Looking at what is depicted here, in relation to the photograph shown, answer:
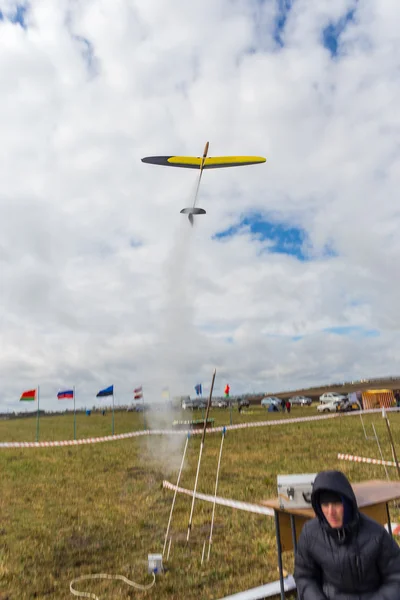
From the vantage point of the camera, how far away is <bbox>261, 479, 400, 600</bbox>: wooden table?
501 cm

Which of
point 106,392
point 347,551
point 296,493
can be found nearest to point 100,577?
point 296,493

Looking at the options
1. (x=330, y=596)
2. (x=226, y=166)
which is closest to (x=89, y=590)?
(x=330, y=596)

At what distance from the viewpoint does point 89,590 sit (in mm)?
6496

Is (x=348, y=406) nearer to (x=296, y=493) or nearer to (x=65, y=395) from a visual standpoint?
(x=65, y=395)

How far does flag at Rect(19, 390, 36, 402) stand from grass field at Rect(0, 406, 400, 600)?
7.06 metres

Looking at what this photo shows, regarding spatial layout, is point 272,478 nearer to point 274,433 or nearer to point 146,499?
point 146,499

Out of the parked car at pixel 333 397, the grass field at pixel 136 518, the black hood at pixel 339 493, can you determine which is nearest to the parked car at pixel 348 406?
the parked car at pixel 333 397

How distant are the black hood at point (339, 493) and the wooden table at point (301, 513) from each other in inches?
38.9

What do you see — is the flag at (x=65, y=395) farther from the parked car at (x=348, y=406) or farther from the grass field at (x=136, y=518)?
the parked car at (x=348, y=406)

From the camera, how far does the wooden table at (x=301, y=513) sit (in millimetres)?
5012

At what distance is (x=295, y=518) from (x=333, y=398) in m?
50.2

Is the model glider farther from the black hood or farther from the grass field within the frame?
the black hood

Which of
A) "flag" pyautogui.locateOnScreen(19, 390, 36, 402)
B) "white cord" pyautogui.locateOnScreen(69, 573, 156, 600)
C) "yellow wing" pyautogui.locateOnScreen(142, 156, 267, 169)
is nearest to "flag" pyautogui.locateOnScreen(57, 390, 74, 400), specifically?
"flag" pyautogui.locateOnScreen(19, 390, 36, 402)

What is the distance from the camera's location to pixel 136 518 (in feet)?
32.7
